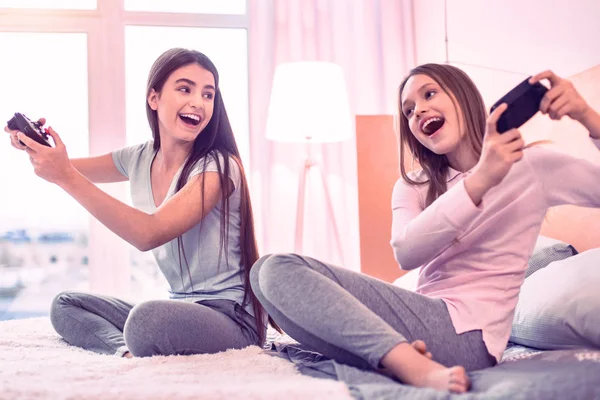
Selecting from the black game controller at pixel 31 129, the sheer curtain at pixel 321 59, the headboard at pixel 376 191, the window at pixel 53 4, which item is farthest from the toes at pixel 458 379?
the window at pixel 53 4

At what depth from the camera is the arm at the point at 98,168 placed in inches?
70.9

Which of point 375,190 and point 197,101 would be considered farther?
point 375,190

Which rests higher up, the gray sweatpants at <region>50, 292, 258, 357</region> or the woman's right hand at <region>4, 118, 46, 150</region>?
the woman's right hand at <region>4, 118, 46, 150</region>

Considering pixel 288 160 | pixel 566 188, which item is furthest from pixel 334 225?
pixel 566 188

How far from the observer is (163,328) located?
4.11ft

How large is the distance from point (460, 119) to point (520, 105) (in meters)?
0.29

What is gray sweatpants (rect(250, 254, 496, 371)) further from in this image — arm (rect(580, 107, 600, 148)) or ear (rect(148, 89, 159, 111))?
ear (rect(148, 89, 159, 111))

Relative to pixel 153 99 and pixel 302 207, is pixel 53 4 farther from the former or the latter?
pixel 153 99

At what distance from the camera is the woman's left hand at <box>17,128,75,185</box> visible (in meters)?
1.29

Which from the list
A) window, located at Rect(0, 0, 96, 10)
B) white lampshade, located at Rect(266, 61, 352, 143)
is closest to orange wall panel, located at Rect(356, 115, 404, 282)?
white lampshade, located at Rect(266, 61, 352, 143)

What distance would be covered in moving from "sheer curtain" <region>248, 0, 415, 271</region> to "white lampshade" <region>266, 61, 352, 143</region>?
377 millimetres

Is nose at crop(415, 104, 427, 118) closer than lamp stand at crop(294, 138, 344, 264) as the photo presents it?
Yes

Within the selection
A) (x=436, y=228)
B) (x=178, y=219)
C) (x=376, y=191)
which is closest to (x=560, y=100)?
(x=436, y=228)

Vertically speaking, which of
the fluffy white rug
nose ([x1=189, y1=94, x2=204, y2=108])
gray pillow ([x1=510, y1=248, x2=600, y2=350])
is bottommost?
the fluffy white rug
